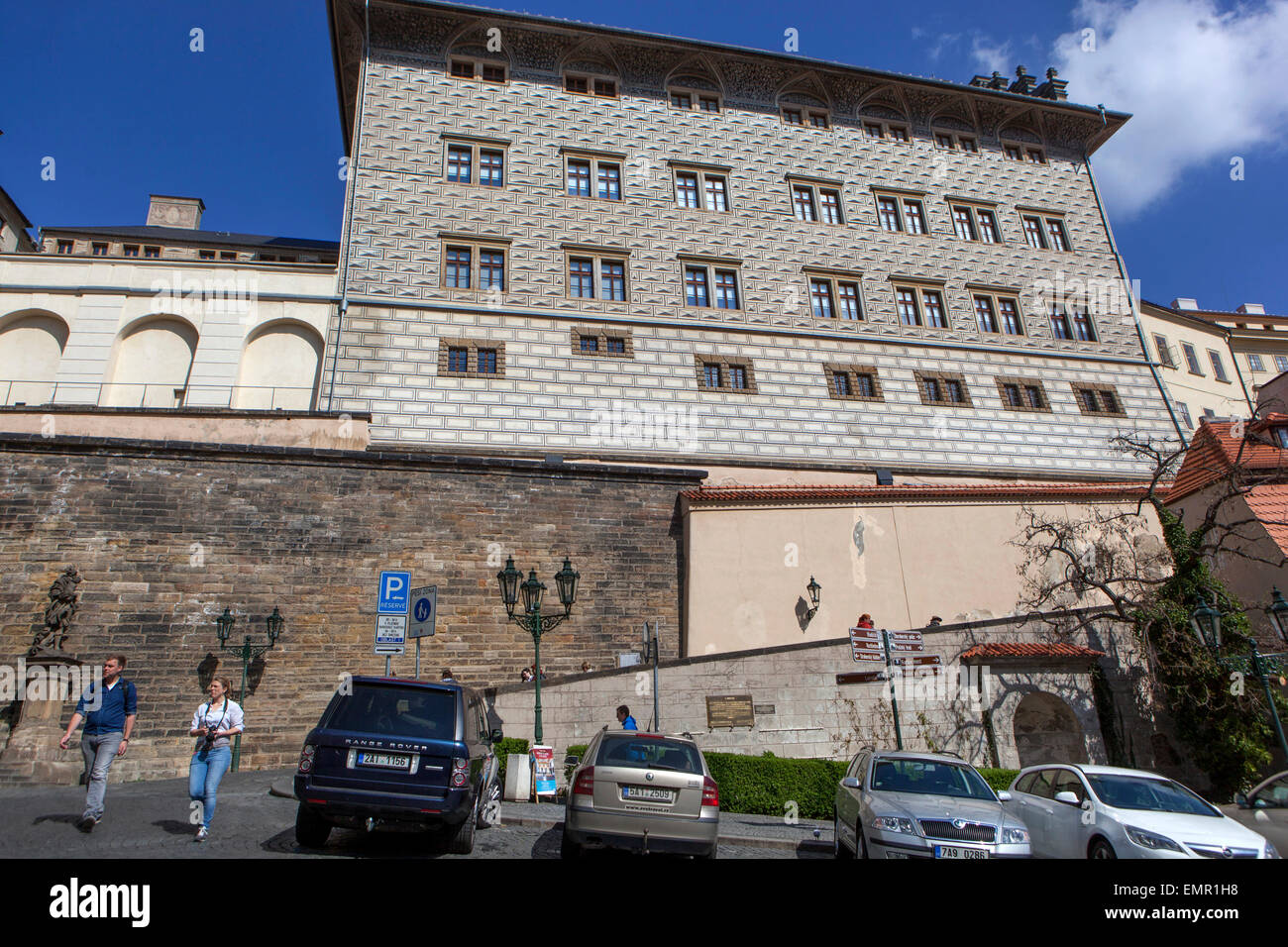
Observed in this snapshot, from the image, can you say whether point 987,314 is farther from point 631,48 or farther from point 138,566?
point 138,566

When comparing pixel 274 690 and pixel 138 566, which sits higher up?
pixel 138 566

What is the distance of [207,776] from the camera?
7.37m

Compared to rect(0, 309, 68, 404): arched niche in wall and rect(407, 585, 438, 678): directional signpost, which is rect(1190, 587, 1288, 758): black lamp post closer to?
rect(407, 585, 438, 678): directional signpost

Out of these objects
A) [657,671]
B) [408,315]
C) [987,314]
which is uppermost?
[987,314]

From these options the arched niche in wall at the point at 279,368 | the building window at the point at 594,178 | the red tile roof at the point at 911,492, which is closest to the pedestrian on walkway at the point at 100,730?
the red tile roof at the point at 911,492

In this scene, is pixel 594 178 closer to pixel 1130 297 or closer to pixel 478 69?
pixel 478 69

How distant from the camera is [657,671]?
13.8 m

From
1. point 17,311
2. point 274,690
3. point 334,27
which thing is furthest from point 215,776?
point 334,27

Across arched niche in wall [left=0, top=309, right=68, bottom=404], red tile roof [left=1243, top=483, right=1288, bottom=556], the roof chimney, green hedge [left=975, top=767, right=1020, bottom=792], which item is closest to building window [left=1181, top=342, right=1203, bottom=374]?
red tile roof [left=1243, top=483, right=1288, bottom=556]

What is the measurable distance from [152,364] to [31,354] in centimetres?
342

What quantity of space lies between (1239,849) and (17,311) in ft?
96.3

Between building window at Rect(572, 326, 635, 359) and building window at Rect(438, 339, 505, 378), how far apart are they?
7.71 ft

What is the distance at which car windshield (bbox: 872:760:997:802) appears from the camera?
830 centimetres
